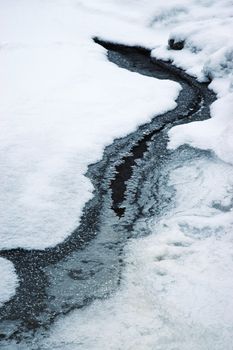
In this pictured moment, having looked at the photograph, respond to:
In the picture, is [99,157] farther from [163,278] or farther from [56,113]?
[163,278]

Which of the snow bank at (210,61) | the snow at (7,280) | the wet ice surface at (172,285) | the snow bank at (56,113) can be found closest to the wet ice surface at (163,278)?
the wet ice surface at (172,285)

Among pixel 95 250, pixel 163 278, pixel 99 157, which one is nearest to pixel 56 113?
pixel 99 157

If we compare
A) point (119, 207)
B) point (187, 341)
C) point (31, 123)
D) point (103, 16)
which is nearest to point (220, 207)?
point (119, 207)

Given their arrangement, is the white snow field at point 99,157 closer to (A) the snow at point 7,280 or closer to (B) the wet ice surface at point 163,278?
(B) the wet ice surface at point 163,278

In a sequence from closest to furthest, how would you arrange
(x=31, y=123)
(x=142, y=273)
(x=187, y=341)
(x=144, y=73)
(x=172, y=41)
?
(x=187, y=341) < (x=142, y=273) < (x=31, y=123) < (x=144, y=73) < (x=172, y=41)

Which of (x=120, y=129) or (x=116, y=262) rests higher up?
(x=120, y=129)

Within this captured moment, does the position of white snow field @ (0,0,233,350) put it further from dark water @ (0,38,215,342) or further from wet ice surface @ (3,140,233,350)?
dark water @ (0,38,215,342)

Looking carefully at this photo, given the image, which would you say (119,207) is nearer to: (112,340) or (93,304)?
(93,304)
